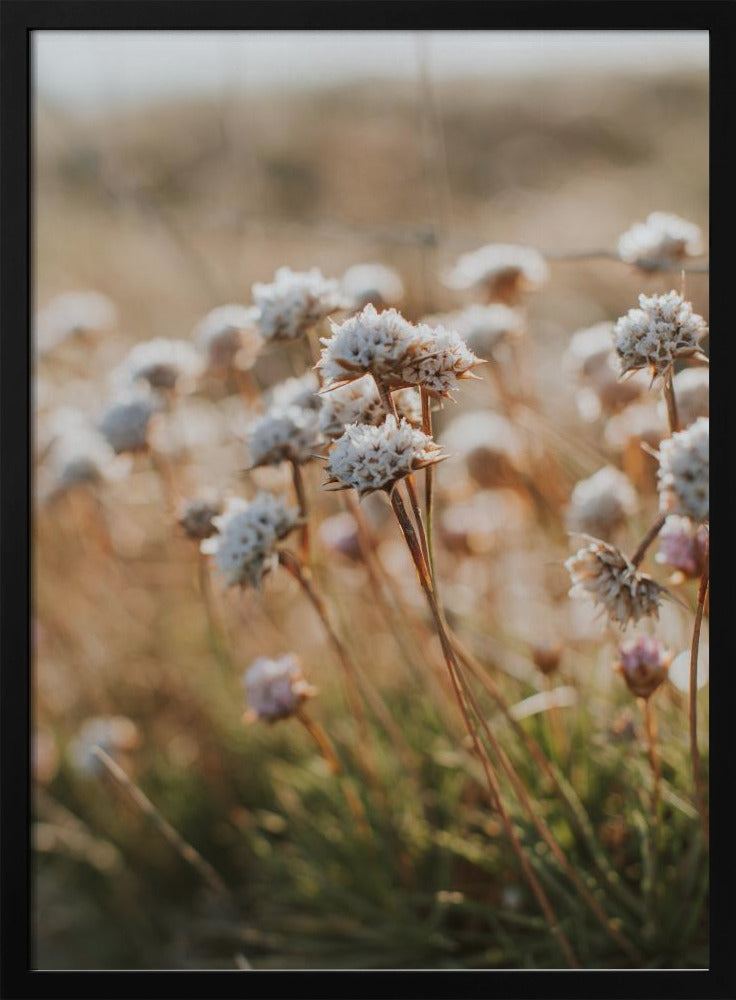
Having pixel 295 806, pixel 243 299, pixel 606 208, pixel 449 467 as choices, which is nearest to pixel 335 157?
pixel 606 208

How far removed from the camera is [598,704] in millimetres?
936

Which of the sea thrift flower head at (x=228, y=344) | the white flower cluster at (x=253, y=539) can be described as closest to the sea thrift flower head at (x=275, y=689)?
the white flower cluster at (x=253, y=539)

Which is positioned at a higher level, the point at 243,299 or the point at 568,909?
the point at 243,299

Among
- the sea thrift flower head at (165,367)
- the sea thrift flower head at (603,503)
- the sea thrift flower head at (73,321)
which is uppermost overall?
the sea thrift flower head at (73,321)

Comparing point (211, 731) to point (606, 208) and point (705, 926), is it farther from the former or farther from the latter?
point (606, 208)

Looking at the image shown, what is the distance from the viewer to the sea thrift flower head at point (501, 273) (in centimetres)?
84

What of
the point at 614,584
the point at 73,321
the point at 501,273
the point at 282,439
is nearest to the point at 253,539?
the point at 282,439

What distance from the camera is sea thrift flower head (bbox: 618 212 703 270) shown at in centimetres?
73

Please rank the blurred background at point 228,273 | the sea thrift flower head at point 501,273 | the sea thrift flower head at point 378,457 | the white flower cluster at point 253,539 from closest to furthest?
the sea thrift flower head at point 378,457 → the white flower cluster at point 253,539 → the sea thrift flower head at point 501,273 → the blurred background at point 228,273

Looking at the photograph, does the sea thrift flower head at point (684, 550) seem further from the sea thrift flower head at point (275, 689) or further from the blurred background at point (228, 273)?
the sea thrift flower head at point (275, 689)

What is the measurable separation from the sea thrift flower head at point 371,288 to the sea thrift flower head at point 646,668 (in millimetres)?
312

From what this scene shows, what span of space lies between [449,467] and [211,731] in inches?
18.3

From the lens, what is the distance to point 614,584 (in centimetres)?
56

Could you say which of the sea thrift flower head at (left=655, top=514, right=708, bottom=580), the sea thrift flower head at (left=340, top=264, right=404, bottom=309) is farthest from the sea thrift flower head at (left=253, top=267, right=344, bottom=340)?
the sea thrift flower head at (left=655, top=514, right=708, bottom=580)
